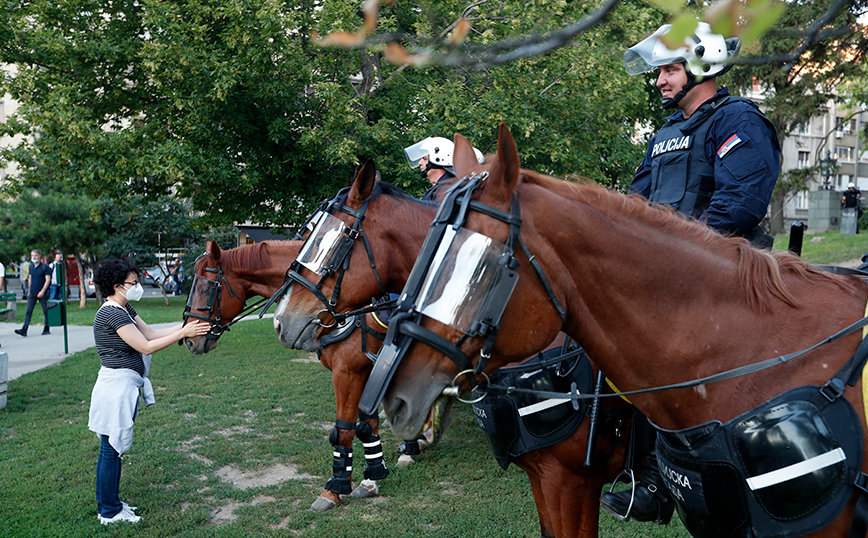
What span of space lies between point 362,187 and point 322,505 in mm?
3048

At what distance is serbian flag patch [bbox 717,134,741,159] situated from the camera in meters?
2.70

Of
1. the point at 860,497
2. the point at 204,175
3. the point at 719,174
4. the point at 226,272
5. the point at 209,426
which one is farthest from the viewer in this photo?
the point at 204,175

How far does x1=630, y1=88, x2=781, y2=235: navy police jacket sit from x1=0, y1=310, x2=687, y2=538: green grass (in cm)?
308

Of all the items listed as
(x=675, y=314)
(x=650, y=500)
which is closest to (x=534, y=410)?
(x=650, y=500)

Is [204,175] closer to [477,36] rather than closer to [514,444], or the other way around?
[477,36]

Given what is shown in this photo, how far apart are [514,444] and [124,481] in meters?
4.81

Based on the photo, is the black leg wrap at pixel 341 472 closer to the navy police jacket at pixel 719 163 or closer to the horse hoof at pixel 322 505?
the horse hoof at pixel 322 505

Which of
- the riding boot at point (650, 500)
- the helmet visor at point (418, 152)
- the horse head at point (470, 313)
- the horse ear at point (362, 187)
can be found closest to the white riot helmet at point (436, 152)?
the helmet visor at point (418, 152)

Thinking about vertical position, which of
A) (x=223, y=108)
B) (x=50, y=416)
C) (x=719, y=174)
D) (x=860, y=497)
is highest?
(x=223, y=108)

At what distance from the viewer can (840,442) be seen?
186 cm

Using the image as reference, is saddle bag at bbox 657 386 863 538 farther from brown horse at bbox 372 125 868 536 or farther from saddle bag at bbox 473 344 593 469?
saddle bag at bbox 473 344 593 469

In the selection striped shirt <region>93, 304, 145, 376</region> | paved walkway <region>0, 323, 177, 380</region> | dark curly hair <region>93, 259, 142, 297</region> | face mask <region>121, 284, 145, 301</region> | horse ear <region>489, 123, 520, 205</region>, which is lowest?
paved walkway <region>0, 323, 177, 380</region>

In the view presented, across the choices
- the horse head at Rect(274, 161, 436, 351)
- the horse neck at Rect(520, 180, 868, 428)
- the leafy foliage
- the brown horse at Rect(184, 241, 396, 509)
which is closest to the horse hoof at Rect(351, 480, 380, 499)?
the brown horse at Rect(184, 241, 396, 509)

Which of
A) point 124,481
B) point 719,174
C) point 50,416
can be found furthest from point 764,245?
point 50,416
